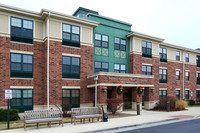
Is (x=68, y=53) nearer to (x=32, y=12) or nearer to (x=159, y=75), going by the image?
(x=32, y=12)

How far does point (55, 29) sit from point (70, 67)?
4.14 meters

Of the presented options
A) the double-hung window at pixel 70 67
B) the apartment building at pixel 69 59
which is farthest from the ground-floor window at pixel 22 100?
the double-hung window at pixel 70 67

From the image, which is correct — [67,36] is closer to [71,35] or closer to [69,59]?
[71,35]

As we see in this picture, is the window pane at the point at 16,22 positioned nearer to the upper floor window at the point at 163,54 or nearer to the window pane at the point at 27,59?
the window pane at the point at 27,59

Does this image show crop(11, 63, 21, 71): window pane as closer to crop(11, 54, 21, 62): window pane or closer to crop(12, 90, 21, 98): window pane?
crop(11, 54, 21, 62): window pane

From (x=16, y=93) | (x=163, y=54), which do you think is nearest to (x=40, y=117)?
(x=16, y=93)

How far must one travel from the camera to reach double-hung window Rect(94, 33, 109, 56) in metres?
20.4

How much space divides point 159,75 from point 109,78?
1116 cm

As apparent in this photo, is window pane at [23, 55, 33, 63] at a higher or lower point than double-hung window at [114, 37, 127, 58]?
lower

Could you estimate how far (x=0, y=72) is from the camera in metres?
15.4

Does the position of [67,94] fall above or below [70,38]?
below

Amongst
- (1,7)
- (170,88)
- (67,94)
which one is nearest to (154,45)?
(170,88)

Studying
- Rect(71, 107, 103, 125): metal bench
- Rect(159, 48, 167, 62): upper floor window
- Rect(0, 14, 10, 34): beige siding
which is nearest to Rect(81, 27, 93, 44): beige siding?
Rect(0, 14, 10, 34): beige siding

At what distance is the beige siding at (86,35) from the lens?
1916 cm
